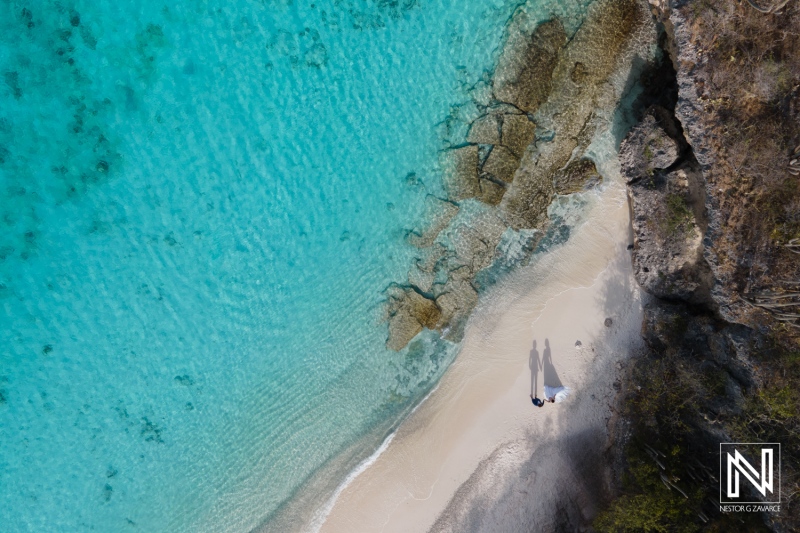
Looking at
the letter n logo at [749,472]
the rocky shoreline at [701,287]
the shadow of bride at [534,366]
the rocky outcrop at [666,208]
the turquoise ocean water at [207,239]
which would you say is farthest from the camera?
the shadow of bride at [534,366]

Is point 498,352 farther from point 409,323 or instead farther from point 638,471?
point 638,471

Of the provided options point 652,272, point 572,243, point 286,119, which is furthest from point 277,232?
point 652,272

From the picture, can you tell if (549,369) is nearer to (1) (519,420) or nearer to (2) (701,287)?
(1) (519,420)

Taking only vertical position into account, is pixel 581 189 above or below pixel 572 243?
above

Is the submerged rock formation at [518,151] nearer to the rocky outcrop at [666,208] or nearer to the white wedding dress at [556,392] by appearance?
the rocky outcrop at [666,208]

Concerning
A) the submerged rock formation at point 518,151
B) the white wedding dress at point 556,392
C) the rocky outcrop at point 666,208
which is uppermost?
the submerged rock formation at point 518,151

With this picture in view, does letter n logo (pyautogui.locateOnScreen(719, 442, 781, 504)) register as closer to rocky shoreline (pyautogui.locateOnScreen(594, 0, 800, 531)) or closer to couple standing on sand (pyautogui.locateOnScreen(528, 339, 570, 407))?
rocky shoreline (pyautogui.locateOnScreen(594, 0, 800, 531))

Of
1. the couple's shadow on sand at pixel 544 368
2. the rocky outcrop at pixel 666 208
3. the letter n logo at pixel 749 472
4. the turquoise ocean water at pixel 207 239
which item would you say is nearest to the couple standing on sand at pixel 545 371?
the couple's shadow on sand at pixel 544 368
